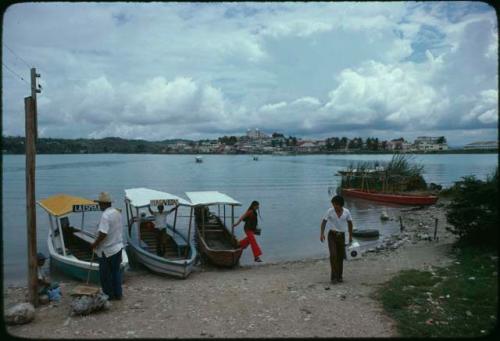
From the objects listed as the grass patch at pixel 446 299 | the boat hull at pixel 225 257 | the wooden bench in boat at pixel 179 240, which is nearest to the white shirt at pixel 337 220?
the grass patch at pixel 446 299

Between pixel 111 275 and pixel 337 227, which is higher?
pixel 337 227

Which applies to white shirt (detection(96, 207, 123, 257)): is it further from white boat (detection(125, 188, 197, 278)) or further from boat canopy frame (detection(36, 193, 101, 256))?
boat canopy frame (detection(36, 193, 101, 256))

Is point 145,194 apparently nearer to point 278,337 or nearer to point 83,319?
point 83,319

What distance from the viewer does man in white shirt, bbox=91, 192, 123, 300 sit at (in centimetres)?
845

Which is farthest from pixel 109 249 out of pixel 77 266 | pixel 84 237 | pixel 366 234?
pixel 366 234

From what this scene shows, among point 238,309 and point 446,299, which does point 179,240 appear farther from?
point 446,299

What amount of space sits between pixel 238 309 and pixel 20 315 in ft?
12.0

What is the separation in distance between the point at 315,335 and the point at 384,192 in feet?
112

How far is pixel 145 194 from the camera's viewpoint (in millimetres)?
16188

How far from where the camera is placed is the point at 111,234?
855cm

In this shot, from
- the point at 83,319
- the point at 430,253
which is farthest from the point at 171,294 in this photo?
the point at 430,253

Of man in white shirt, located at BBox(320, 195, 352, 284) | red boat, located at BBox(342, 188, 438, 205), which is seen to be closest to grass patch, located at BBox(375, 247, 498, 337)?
man in white shirt, located at BBox(320, 195, 352, 284)

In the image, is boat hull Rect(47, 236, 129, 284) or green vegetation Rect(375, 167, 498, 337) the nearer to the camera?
green vegetation Rect(375, 167, 498, 337)

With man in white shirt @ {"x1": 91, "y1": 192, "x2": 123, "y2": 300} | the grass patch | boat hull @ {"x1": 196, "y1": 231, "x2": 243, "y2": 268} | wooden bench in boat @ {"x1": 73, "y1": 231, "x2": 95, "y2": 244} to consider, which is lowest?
boat hull @ {"x1": 196, "y1": 231, "x2": 243, "y2": 268}
